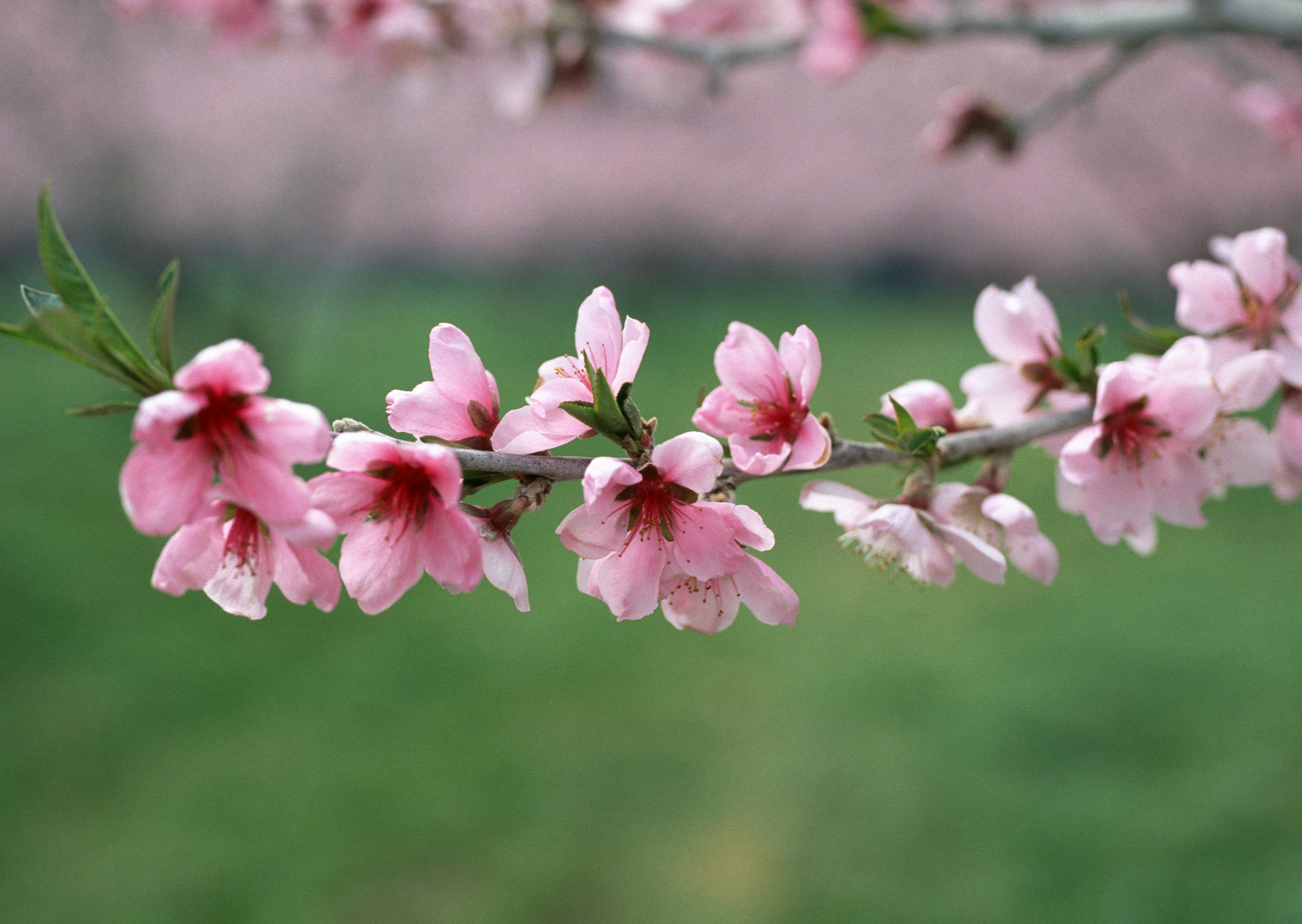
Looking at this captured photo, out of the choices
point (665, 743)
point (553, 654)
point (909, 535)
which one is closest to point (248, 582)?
point (909, 535)

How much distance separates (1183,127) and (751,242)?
197 cm

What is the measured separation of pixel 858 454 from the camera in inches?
20.6

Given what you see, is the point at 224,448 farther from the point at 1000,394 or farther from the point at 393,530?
the point at 1000,394

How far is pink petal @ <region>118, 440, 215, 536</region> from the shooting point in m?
0.39

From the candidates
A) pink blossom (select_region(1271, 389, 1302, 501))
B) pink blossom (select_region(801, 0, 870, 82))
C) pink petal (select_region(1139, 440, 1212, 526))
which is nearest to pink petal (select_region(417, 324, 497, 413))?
pink petal (select_region(1139, 440, 1212, 526))

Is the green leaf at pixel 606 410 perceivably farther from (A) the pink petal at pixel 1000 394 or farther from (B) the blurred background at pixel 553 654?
(B) the blurred background at pixel 553 654

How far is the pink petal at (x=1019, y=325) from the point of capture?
619mm

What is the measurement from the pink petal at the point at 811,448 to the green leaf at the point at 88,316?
0.94ft

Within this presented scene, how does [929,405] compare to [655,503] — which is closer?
[655,503]

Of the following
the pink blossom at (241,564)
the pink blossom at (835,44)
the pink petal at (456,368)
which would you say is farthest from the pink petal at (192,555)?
the pink blossom at (835,44)

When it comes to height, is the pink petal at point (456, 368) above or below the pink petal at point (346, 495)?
above

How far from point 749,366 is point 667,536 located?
0.33 ft

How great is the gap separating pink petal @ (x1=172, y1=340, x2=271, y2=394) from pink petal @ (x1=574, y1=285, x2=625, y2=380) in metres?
0.15

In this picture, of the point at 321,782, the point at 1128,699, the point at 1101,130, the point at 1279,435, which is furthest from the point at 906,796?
the point at 1101,130
